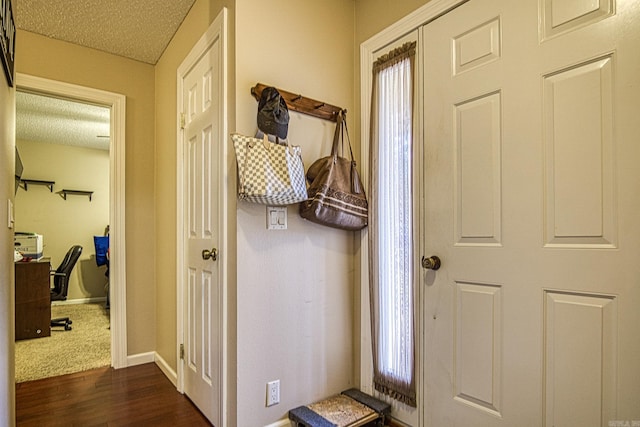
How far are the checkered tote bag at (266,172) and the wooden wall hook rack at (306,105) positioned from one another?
0.25m

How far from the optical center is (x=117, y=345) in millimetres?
2727

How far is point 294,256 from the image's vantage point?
183 centimetres

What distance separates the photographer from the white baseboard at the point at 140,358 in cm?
277

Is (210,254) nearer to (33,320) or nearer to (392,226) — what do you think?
(392,226)

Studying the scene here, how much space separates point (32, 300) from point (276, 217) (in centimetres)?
350

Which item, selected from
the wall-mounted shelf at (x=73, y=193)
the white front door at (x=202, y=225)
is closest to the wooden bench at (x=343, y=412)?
the white front door at (x=202, y=225)

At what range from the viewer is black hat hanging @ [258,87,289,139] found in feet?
5.27

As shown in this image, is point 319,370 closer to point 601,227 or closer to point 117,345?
point 601,227

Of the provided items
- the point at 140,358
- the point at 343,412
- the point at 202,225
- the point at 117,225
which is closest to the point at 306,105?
the point at 202,225

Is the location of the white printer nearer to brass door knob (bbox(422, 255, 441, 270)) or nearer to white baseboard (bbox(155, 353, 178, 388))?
white baseboard (bbox(155, 353, 178, 388))

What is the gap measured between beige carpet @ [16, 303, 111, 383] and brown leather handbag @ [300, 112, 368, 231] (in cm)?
235

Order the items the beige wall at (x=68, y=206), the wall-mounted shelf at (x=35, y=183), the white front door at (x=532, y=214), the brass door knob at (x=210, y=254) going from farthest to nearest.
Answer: the beige wall at (x=68, y=206) < the wall-mounted shelf at (x=35, y=183) < the brass door knob at (x=210, y=254) < the white front door at (x=532, y=214)

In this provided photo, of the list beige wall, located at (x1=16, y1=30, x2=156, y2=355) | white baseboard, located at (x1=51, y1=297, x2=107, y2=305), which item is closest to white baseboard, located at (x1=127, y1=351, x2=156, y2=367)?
beige wall, located at (x1=16, y1=30, x2=156, y2=355)

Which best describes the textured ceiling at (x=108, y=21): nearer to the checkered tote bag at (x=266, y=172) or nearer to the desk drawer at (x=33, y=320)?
the checkered tote bag at (x=266, y=172)
